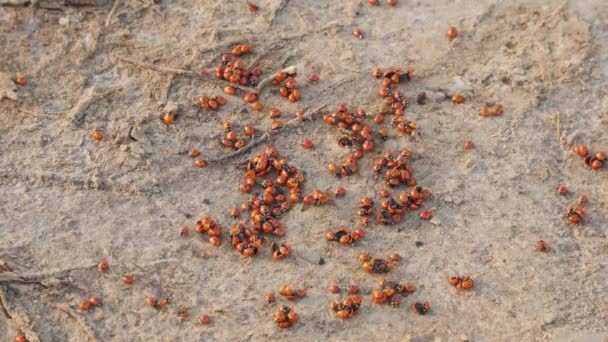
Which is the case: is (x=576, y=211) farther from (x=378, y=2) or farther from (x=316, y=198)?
(x=378, y=2)

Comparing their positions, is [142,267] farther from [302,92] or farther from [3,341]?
[302,92]

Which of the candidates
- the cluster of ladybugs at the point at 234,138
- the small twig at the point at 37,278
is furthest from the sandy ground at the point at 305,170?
the cluster of ladybugs at the point at 234,138

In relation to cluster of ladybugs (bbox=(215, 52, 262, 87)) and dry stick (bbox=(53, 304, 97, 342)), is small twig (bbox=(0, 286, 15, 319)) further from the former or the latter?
cluster of ladybugs (bbox=(215, 52, 262, 87))

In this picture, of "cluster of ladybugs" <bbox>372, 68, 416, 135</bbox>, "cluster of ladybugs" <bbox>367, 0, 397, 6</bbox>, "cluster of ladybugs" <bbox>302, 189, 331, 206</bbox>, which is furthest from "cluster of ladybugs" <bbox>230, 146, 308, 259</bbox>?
"cluster of ladybugs" <bbox>367, 0, 397, 6</bbox>

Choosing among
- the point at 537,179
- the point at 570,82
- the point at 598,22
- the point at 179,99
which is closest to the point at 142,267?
the point at 179,99

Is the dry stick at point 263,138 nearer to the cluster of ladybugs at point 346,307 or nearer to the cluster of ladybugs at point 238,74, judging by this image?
the cluster of ladybugs at point 238,74
